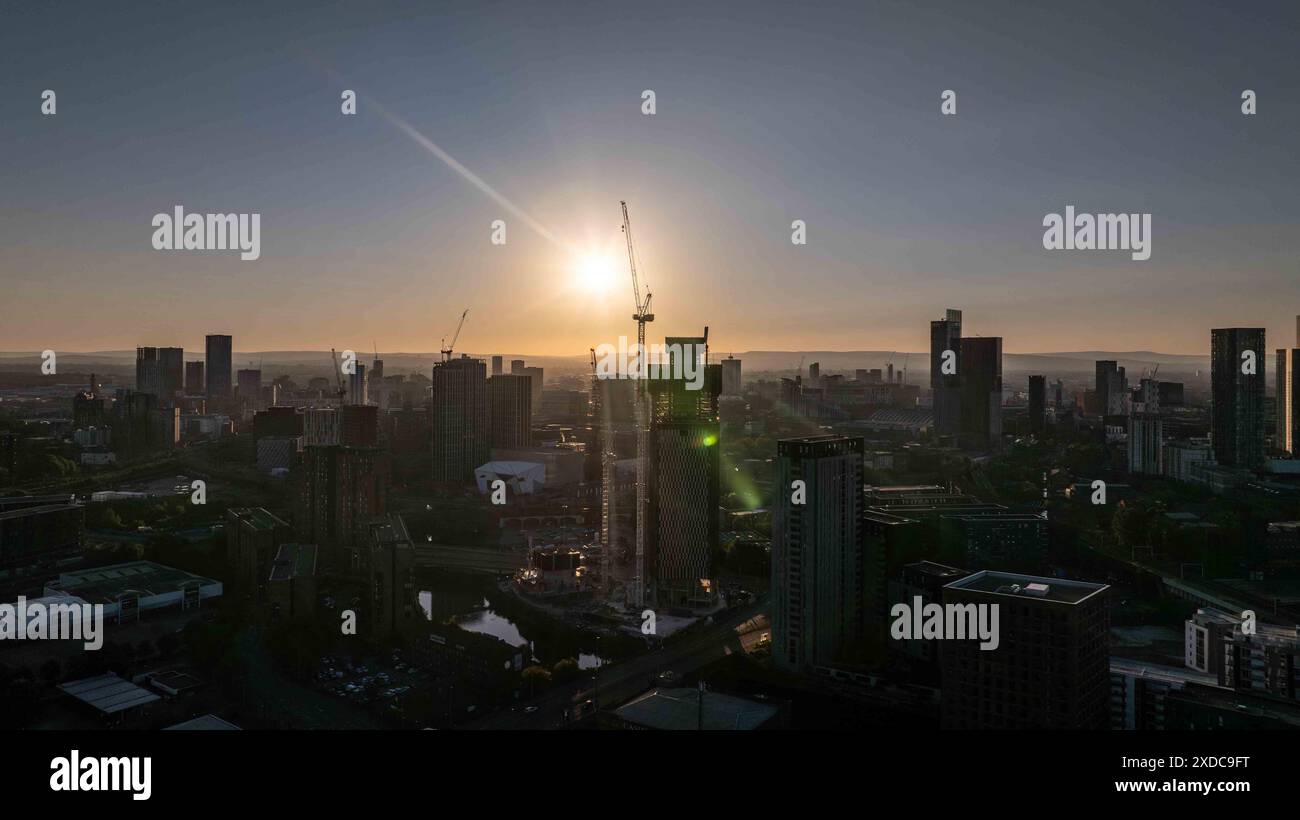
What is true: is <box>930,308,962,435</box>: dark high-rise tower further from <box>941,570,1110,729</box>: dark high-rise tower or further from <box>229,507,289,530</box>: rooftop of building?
<box>941,570,1110,729</box>: dark high-rise tower

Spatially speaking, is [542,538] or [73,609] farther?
[542,538]

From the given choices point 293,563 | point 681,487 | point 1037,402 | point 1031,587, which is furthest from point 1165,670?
point 1037,402

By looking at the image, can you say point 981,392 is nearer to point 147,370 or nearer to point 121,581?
point 121,581

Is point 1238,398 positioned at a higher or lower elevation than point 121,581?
higher

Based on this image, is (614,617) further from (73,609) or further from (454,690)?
(73,609)

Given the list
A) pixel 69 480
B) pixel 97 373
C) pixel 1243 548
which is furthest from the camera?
pixel 97 373

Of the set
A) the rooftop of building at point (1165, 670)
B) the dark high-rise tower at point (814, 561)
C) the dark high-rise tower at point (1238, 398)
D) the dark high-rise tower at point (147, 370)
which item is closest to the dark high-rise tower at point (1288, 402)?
the dark high-rise tower at point (1238, 398)
